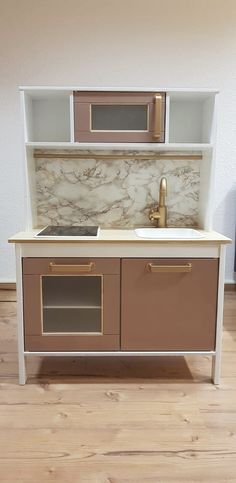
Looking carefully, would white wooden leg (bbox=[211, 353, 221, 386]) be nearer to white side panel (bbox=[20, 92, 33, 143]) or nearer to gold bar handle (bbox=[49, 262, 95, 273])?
gold bar handle (bbox=[49, 262, 95, 273])

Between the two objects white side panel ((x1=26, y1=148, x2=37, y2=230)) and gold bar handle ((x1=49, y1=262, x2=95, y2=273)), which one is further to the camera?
white side panel ((x1=26, y1=148, x2=37, y2=230))

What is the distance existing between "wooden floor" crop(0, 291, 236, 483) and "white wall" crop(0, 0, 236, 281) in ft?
7.09

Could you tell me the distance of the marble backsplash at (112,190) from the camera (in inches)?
91.0

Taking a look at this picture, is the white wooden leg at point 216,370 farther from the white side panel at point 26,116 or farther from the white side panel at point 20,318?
the white side panel at point 26,116

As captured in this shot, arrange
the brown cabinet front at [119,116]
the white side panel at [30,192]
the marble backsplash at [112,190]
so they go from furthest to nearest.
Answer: the marble backsplash at [112,190] < the white side panel at [30,192] < the brown cabinet front at [119,116]

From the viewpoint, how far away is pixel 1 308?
10.2ft

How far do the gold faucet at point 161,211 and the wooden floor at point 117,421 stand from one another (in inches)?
32.1

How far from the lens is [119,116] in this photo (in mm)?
2033

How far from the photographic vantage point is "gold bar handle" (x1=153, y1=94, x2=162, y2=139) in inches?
76.4

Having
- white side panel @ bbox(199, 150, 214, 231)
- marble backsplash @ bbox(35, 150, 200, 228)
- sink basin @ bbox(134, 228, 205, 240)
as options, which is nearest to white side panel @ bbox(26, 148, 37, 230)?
marble backsplash @ bbox(35, 150, 200, 228)

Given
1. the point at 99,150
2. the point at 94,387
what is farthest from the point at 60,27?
the point at 94,387

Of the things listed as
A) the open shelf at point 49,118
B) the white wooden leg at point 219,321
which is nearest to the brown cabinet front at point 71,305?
the white wooden leg at point 219,321

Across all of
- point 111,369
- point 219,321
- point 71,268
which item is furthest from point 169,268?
point 111,369

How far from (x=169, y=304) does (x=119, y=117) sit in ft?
3.31
